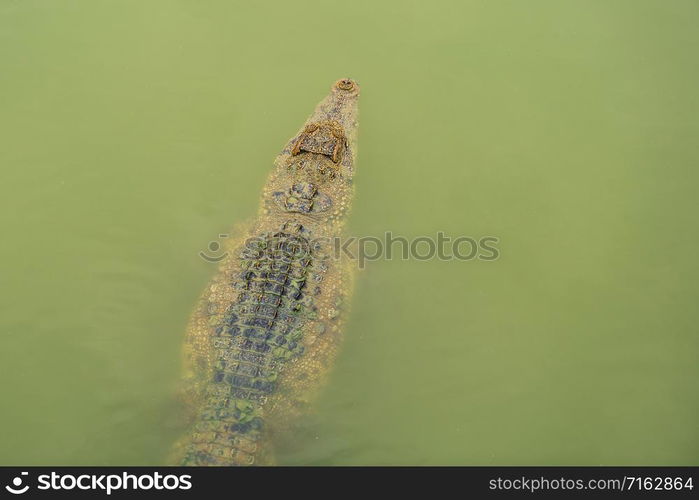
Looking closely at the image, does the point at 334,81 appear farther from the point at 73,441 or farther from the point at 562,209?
the point at 73,441

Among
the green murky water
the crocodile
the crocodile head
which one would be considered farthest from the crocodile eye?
the crocodile

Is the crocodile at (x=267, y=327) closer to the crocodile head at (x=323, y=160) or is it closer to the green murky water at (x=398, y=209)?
the crocodile head at (x=323, y=160)

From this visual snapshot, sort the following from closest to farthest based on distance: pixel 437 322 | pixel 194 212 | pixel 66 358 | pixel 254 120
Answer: pixel 66 358
pixel 437 322
pixel 194 212
pixel 254 120

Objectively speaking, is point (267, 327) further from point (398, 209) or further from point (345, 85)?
point (345, 85)

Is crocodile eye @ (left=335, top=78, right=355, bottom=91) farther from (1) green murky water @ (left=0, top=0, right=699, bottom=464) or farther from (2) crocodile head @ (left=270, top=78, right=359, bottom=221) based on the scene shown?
(1) green murky water @ (left=0, top=0, right=699, bottom=464)

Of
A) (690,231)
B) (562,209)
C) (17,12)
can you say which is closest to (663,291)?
(690,231)

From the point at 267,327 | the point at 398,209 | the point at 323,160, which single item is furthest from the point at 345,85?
the point at 267,327

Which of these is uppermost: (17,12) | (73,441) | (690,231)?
(17,12)
